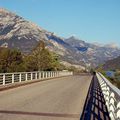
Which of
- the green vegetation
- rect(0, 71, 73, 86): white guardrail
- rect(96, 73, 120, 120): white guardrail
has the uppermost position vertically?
the green vegetation

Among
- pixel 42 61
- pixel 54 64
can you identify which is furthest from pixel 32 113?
pixel 54 64

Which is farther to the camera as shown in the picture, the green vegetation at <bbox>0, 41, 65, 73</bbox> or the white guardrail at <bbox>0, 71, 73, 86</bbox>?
the green vegetation at <bbox>0, 41, 65, 73</bbox>

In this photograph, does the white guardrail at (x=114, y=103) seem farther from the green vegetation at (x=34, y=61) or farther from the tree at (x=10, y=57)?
the tree at (x=10, y=57)

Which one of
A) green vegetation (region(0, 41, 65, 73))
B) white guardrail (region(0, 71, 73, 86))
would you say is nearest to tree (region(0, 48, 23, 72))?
green vegetation (region(0, 41, 65, 73))

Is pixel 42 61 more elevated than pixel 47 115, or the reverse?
pixel 42 61

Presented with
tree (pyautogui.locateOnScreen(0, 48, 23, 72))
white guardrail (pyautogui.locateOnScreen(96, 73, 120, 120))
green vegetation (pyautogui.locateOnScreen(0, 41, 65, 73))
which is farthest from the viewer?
Answer: tree (pyautogui.locateOnScreen(0, 48, 23, 72))

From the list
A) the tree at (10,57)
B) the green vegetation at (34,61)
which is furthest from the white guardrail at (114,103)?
the tree at (10,57)

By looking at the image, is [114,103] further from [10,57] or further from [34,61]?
[10,57]

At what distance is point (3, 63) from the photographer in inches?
4926

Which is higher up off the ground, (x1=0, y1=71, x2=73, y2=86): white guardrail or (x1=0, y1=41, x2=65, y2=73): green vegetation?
(x1=0, y1=41, x2=65, y2=73): green vegetation

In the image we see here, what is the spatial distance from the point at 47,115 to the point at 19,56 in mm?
120955

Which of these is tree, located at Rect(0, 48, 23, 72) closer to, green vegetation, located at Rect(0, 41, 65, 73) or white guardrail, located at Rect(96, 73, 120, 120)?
green vegetation, located at Rect(0, 41, 65, 73)

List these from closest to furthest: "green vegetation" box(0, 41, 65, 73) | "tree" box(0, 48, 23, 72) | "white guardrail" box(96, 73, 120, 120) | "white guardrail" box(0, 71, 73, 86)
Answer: "white guardrail" box(96, 73, 120, 120) < "white guardrail" box(0, 71, 73, 86) < "green vegetation" box(0, 41, 65, 73) < "tree" box(0, 48, 23, 72)

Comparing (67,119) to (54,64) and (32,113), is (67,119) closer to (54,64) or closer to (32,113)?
(32,113)
